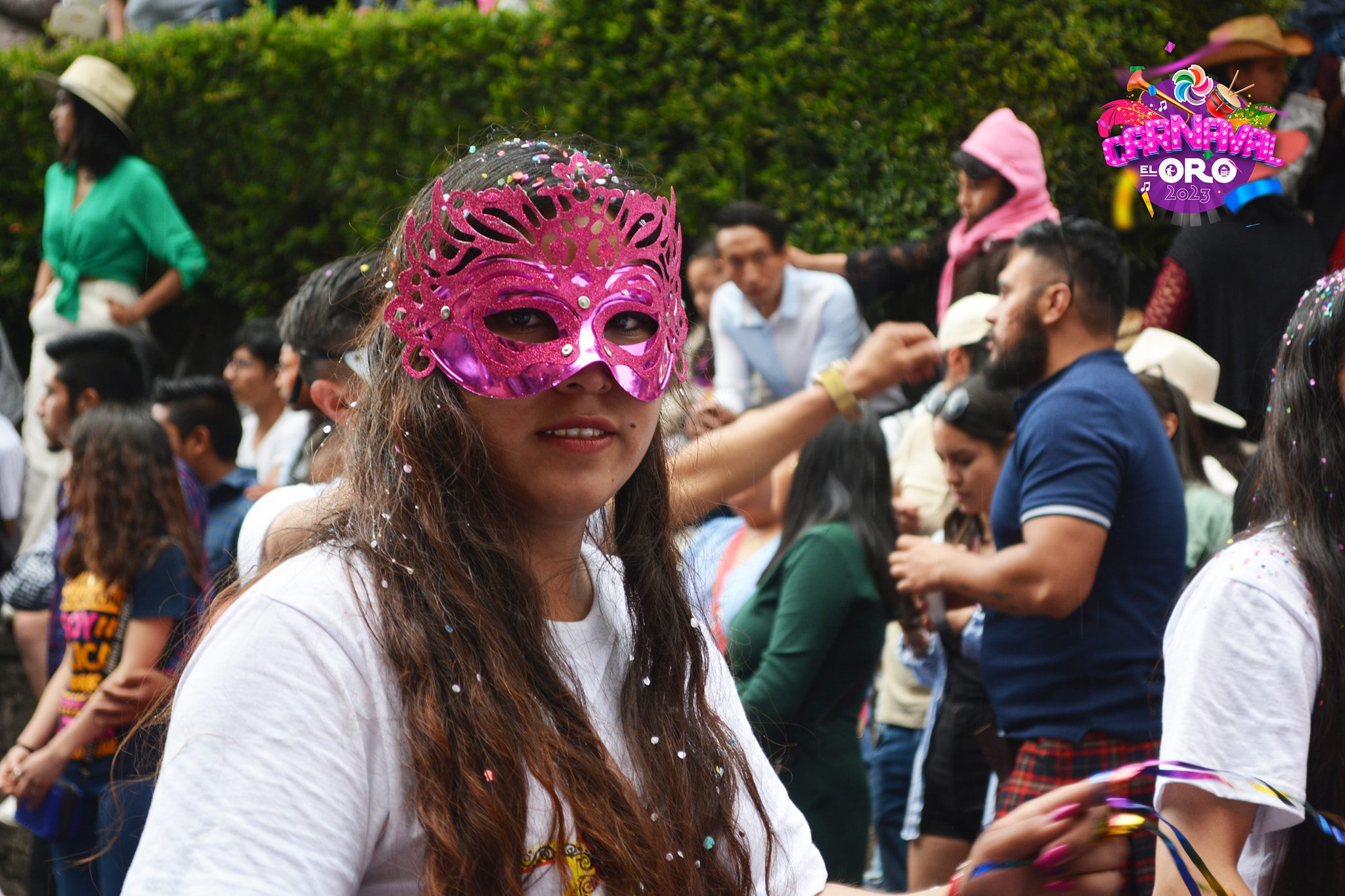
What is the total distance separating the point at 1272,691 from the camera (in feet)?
7.18

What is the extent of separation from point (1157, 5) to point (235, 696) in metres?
2.85

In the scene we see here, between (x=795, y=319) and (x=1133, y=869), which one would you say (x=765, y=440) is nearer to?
(x=1133, y=869)

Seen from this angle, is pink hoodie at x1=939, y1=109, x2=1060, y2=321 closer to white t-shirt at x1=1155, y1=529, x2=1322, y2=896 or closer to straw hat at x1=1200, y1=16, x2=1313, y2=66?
straw hat at x1=1200, y1=16, x2=1313, y2=66

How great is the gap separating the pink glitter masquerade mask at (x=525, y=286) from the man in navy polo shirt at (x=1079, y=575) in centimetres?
180

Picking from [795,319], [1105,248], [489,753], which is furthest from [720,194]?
[489,753]

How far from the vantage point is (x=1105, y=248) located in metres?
3.71

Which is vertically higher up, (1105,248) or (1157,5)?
(1157,5)

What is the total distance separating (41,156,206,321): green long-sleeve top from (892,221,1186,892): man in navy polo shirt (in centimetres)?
588

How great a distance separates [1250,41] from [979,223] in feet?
5.73

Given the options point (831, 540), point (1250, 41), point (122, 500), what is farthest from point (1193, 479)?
point (122, 500)

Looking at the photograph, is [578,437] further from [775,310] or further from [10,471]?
[10,471]

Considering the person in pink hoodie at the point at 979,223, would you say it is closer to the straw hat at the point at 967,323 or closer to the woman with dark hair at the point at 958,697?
the straw hat at the point at 967,323

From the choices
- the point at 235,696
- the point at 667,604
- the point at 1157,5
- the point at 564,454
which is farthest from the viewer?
the point at 1157,5

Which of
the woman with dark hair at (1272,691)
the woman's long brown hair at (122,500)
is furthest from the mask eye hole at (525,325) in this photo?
the woman's long brown hair at (122,500)
